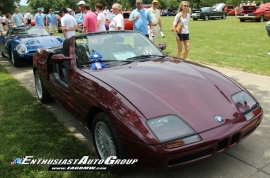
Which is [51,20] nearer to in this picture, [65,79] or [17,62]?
[17,62]

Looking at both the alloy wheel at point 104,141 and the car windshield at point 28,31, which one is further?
the car windshield at point 28,31

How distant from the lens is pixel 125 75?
10.3ft

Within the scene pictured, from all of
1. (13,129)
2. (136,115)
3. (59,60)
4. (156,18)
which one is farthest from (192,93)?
(156,18)

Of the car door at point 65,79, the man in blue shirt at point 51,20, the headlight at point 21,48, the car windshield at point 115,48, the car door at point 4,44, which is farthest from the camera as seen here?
the man in blue shirt at point 51,20

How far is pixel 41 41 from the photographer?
28.3ft

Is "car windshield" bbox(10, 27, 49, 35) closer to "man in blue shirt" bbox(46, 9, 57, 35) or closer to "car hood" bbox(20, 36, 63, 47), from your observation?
"car hood" bbox(20, 36, 63, 47)

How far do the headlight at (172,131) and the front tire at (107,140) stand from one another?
0.38 m

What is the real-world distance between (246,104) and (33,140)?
2.75 m

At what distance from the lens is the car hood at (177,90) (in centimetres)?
252

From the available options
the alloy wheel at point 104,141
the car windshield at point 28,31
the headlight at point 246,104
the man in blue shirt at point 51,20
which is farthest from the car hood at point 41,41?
the man in blue shirt at point 51,20

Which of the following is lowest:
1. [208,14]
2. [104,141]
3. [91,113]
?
[104,141]

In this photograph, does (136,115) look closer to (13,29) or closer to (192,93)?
(192,93)

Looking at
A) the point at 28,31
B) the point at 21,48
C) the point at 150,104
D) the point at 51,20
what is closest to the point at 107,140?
the point at 150,104

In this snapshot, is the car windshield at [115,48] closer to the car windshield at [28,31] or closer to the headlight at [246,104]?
the headlight at [246,104]
